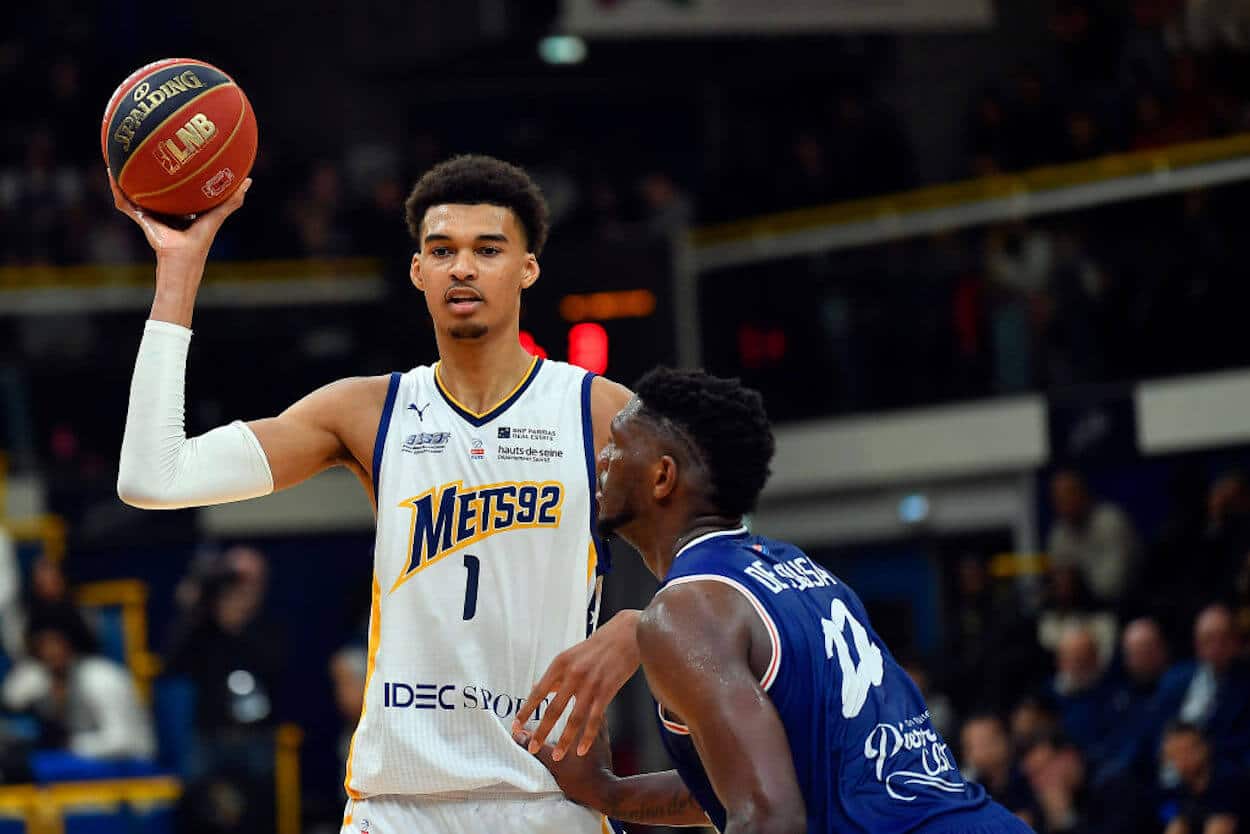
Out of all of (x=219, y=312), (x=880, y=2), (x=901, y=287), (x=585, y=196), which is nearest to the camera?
(x=880, y=2)

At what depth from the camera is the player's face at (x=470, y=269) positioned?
5.02 m

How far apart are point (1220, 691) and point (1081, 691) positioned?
47.9 inches

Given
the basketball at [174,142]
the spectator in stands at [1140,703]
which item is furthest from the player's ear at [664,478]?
the spectator in stands at [1140,703]

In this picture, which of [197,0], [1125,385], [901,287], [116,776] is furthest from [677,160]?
[116,776]

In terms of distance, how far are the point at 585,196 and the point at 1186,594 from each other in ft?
24.8

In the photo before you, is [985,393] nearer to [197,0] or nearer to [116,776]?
[116,776]

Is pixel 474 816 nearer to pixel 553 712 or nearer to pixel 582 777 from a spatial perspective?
pixel 582 777

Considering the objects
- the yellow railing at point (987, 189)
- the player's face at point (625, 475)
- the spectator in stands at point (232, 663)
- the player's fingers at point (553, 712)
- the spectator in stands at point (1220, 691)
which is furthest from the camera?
the yellow railing at point (987, 189)

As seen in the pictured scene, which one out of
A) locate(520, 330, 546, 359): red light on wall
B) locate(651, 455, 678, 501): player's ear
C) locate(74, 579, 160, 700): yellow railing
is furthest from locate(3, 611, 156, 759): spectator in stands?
locate(651, 455, 678, 501): player's ear

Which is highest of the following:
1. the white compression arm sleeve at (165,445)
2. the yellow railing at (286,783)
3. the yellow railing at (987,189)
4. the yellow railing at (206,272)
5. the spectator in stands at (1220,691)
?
the yellow railing at (987,189)

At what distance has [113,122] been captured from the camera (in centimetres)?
489

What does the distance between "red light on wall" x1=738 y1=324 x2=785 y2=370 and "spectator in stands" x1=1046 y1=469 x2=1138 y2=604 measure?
2627 mm

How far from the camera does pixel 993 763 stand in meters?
9.82

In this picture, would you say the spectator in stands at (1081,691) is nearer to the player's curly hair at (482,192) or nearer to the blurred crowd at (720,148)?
the blurred crowd at (720,148)
